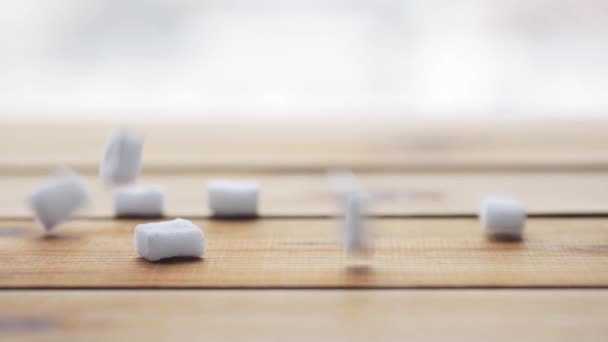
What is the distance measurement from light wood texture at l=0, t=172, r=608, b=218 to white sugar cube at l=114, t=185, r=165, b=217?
0.07ft

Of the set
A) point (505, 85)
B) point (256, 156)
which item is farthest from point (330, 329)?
point (505, 85)

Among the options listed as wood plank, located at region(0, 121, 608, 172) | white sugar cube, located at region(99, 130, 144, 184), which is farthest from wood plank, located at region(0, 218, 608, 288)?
wood plank, located at region(0, 121, 608, 172)

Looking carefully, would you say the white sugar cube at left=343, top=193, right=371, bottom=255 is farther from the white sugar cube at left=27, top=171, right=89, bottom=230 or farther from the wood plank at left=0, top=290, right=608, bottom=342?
the white sugar cube at left=27, top=171, right=89, bottom=230

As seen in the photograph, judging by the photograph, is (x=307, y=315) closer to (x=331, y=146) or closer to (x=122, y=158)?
(x=122, y=158)

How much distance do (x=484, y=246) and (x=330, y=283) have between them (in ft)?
0.74

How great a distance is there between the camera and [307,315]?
2.09 feet

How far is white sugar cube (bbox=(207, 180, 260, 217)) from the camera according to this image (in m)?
1.02

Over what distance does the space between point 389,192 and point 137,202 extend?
0.40m

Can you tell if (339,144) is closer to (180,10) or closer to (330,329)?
(330,329)

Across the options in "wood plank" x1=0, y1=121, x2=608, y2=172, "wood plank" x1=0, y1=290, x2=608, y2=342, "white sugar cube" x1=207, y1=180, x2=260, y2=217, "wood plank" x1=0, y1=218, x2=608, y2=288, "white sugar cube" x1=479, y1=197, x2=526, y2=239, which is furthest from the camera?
"wood plank" x1=0, y1=121, x2=608, y2=172

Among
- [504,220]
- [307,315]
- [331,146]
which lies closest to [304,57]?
[331,146]

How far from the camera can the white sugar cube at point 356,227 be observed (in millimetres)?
800

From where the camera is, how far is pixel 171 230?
81 centimetres

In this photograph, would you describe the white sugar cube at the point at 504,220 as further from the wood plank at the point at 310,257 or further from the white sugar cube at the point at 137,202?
the white sugar cube at the point at 137,202
